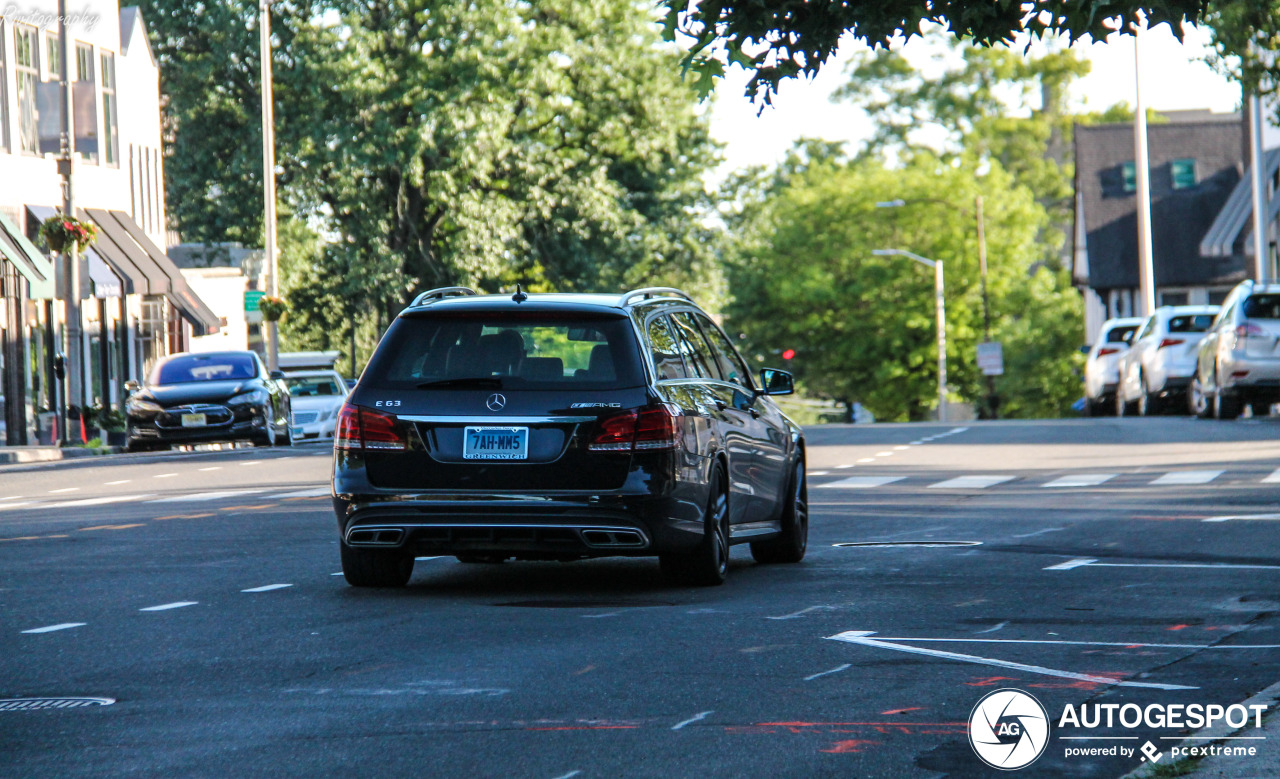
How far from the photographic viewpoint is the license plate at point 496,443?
966 cm

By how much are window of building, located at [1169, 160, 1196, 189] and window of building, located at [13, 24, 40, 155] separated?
43.7 meters

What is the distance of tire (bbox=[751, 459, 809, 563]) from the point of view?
461 inches

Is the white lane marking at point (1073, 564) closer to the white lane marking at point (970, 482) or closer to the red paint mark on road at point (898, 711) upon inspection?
the red paint mark on road at point (898, 711)

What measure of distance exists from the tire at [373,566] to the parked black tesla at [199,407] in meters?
18.5

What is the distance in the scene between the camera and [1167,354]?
3484 centimetres

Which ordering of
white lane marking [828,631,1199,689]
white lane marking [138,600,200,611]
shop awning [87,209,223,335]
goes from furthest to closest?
1. shop awning [87,209,223,335]
2. white lane marking [138,600,200,611]
3. white lane marking [828,631,1199,689]

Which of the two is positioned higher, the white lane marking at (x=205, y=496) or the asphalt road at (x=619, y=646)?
the white lane marking at (x=205, y=496)

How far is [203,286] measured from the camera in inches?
2089

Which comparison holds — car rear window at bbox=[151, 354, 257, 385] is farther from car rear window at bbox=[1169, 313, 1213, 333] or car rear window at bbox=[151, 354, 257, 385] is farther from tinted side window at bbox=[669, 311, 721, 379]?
tinted side window at bbox=[669, 311, 721, 379]

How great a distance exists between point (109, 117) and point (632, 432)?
1518 inches

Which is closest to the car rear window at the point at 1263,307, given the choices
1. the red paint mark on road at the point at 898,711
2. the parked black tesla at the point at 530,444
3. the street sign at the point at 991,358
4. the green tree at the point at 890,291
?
the parked black tesla at the point at 530,444

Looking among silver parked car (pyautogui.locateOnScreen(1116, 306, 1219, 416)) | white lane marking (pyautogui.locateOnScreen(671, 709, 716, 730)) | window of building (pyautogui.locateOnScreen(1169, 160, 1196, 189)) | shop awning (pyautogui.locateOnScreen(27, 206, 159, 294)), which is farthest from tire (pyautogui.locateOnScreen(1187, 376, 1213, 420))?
window of building (pyautogui.locateOnScreen(1169, 160, 1196, 189))

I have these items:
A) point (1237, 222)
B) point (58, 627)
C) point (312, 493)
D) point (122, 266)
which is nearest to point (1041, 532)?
point (58, 627)

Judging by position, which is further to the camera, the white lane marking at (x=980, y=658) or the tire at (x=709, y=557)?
the tire at (x=709, y=557)
